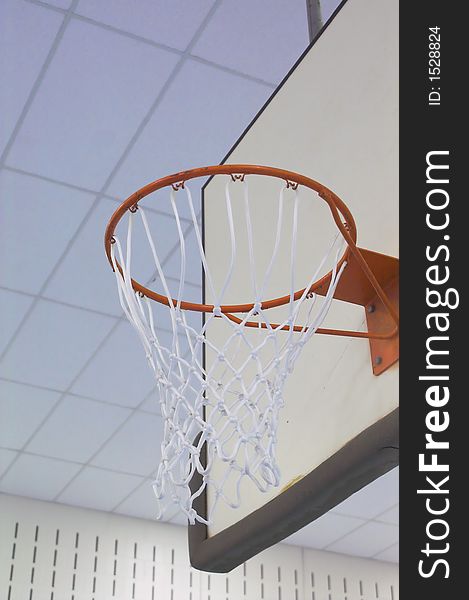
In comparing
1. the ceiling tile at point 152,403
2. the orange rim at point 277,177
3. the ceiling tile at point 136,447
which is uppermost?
the ceiling tile at point 152,403

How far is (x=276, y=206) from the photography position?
192cm

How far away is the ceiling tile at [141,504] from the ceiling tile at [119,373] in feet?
3.10

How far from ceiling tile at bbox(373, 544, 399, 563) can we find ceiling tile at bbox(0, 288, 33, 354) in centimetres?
307

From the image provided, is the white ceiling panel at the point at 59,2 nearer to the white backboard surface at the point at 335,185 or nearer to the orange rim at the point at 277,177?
the white backboard surface at the point at 335,185

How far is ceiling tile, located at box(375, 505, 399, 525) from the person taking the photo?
512cm

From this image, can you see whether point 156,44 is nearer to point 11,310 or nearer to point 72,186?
point 72,186

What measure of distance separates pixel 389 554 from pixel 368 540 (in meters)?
0.28

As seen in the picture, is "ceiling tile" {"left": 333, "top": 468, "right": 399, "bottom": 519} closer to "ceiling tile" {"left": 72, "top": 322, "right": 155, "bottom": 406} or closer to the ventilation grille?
the ventilation grille

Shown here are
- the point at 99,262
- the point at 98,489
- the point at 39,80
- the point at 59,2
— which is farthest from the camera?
the point at 98,489

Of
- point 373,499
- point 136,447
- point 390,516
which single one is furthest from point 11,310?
point 390,516

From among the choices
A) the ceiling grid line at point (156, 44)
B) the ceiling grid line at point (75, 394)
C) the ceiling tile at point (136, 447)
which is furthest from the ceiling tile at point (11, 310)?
the ceiling grid line at point (156, 44)

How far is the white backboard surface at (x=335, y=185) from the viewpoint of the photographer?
1580mm

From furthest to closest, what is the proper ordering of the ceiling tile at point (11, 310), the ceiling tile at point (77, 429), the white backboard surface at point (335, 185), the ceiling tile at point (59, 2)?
the ceiling tile at point (77, 429)
the ceiling tile at point (11, 310)
the ceiling tile at point (59, 2)
the white backboard surface at point (335, 185)

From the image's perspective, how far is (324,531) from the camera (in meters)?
5.35
